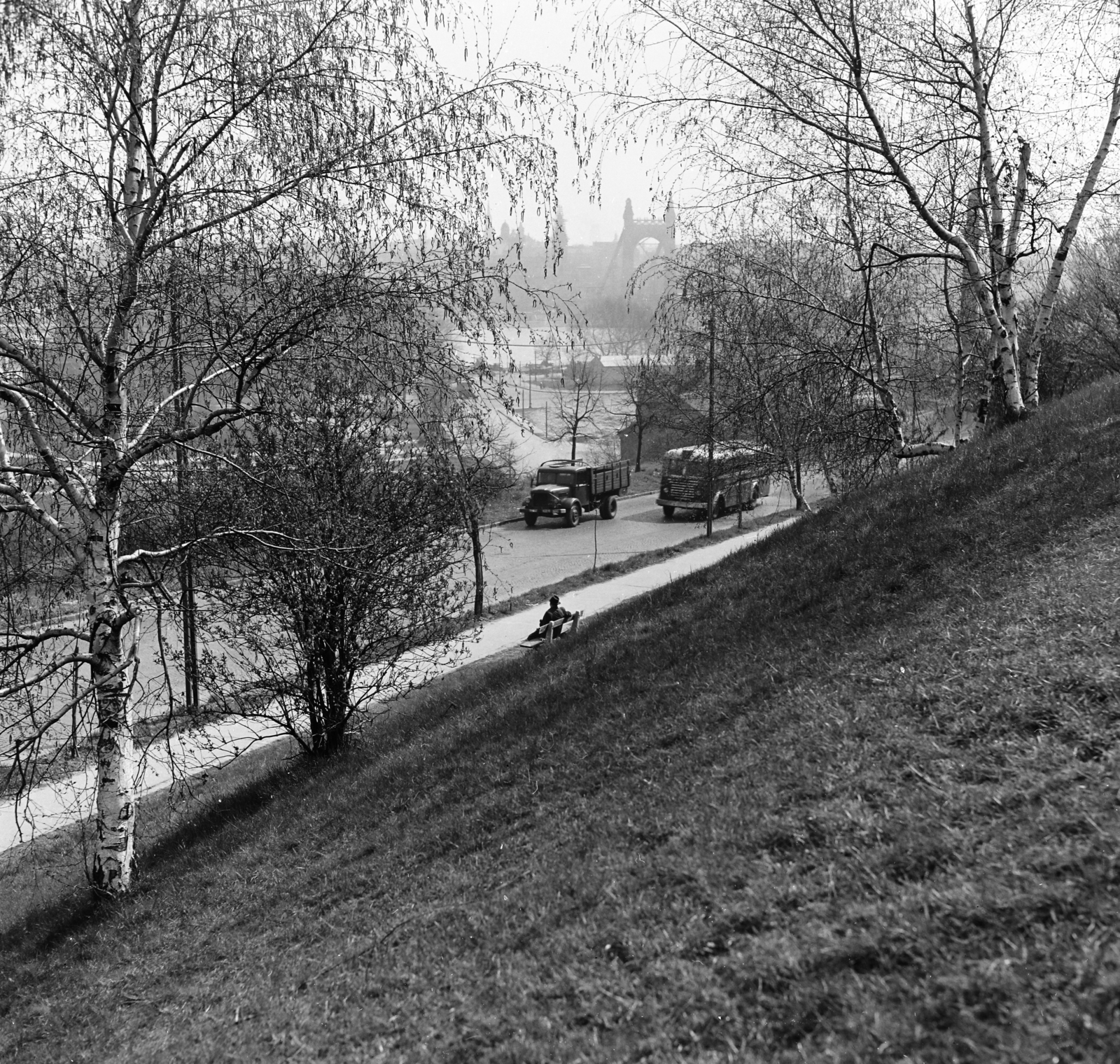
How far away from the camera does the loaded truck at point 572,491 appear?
29062 millimetres

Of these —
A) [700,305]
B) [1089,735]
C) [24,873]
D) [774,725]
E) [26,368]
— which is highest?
[700,305]

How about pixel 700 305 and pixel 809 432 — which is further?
pixel 809 432

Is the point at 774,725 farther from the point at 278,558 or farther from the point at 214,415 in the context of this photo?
the point at 278,558

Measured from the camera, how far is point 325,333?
19.1ft

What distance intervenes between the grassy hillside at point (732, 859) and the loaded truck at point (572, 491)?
2030 cm

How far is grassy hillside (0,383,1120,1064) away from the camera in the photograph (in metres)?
3.12

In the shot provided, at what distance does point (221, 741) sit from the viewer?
406 inches

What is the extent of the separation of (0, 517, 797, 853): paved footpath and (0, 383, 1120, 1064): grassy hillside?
3.11 feet

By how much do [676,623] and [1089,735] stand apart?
202 inches

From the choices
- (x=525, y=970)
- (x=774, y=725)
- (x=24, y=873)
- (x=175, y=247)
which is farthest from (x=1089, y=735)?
(x=24, y=873)

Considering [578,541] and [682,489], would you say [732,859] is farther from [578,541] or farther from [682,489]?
[682,489]

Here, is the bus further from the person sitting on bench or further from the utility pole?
the person sitting on bench

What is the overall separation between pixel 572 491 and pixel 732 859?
25.7m

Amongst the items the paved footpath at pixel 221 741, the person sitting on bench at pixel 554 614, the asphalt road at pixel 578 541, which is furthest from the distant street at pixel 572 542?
the person sitting on bench at pixel 554 614
